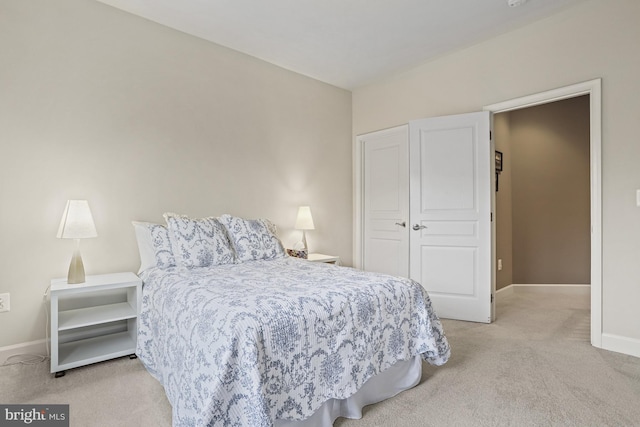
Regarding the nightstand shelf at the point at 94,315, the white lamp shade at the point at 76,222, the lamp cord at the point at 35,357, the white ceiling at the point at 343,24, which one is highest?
the white ceiling at the point at 343,24

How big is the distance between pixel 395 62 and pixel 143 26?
Result: 8.24 ft

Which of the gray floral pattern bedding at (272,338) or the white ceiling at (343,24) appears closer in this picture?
the gray floral pattern bedding at (272,338)

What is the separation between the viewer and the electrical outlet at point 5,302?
A: 2.33 metres

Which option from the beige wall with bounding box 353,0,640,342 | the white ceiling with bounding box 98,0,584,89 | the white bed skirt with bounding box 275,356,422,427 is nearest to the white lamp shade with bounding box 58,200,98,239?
the white ceiling with bounding box 98,0,584,89

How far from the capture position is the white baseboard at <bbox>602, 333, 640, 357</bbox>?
251 centimetres

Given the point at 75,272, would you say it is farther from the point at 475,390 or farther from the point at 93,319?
the point at 475,390

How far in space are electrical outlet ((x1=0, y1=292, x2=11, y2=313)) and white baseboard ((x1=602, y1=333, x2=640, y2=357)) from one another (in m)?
4.34

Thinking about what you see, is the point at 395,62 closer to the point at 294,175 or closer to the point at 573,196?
the point at 294,175

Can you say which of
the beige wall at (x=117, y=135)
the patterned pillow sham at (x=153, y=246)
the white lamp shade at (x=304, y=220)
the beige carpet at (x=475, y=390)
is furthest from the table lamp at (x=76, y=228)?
the white lamp shade at (x=304, y=220)

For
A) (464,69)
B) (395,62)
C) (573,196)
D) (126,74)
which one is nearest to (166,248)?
(126,74)

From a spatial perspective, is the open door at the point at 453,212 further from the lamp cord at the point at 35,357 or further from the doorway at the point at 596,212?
the lamp cord at the point at 35,357

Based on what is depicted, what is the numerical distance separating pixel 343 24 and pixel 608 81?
7.09ft

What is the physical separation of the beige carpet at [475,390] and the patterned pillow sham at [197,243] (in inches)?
31.8

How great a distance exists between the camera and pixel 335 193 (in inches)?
177
